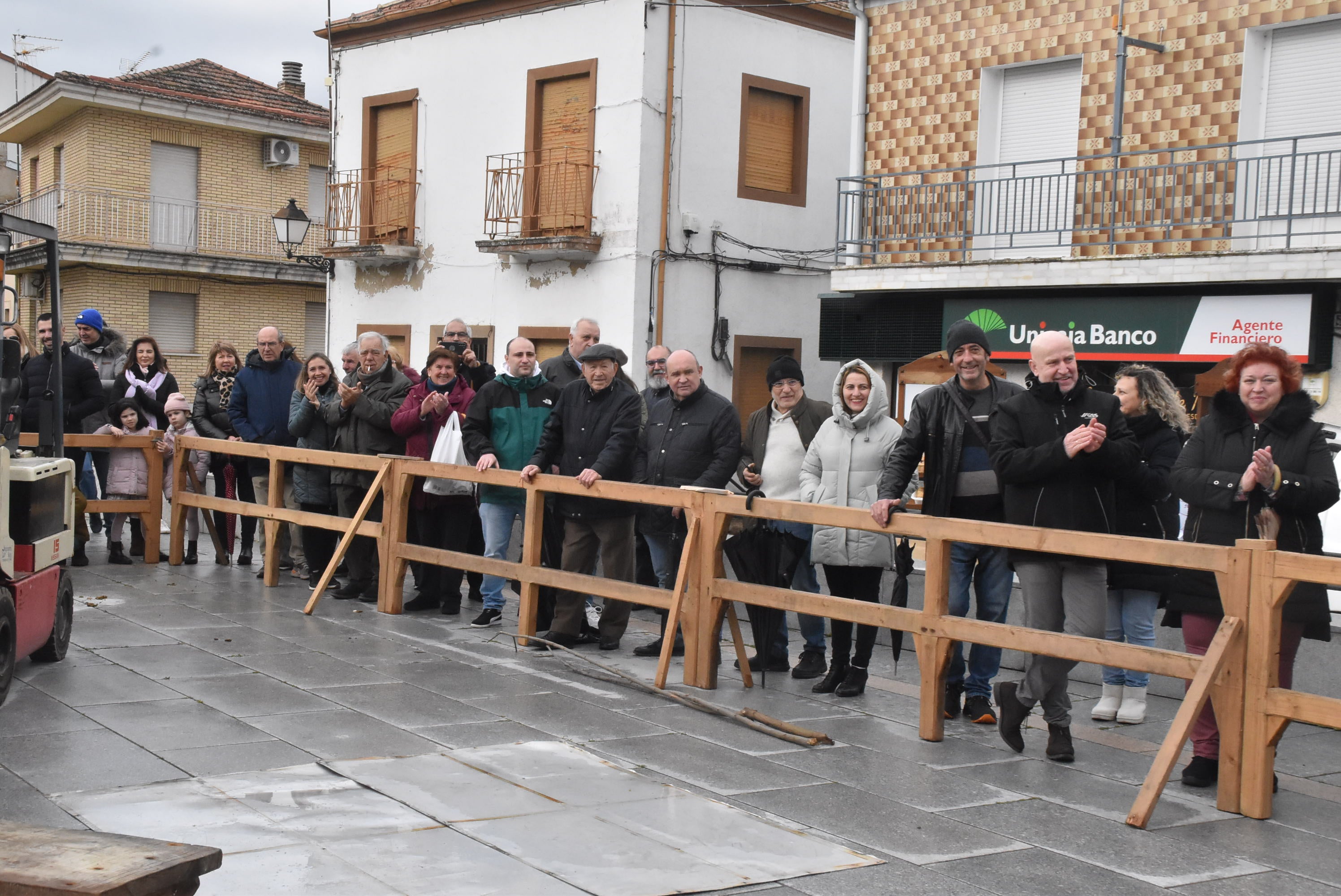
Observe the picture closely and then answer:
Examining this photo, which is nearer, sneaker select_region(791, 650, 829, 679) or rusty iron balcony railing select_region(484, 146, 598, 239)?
sneaker select_region(791, 650, 829, 679)

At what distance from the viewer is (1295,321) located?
46.5 ft

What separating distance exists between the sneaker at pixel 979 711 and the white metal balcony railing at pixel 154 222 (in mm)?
25921

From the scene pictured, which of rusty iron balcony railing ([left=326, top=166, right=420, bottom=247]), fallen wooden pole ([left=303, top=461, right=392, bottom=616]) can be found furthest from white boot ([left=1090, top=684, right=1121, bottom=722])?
rusty iron balcony railing ([left=326, top=166, right=420, bottom=247])

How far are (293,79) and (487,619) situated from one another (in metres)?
32.7

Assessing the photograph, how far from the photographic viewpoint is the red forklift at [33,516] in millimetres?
6684

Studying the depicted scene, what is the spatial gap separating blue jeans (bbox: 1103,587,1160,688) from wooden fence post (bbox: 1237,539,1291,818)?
66.9 inches

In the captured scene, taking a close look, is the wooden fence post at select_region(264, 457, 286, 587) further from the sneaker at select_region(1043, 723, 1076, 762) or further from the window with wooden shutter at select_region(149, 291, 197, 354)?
the window with wooden shutter at select_region(149, 291, 197, 354)

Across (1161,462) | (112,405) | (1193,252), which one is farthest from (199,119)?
(1161,462)

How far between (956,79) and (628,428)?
968cm

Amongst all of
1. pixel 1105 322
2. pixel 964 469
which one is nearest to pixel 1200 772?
pixel 964 469

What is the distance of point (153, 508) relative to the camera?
11.9m

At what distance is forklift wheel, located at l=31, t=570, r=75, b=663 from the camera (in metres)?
7.63

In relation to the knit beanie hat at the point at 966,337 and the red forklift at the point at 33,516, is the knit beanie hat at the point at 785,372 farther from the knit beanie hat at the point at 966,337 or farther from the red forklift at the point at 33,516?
the red forklift at the point at 33,516

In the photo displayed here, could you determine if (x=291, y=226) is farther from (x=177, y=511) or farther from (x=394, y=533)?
(x=394, y=533)
